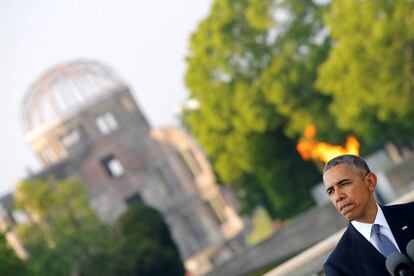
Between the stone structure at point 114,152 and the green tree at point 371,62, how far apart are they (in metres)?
22.3

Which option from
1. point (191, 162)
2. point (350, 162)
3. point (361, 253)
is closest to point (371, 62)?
point (350, 162)

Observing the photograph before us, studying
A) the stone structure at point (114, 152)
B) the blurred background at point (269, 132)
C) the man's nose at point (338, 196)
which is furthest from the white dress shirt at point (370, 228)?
the stone structure at point (114, 152)

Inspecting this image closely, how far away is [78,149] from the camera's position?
147 ft

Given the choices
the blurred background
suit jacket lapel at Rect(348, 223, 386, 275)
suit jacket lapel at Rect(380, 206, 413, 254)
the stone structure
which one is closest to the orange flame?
the blurred background

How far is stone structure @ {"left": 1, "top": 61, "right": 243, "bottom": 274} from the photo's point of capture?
4438 cm

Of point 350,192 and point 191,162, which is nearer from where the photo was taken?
point 350,192

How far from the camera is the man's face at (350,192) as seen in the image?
8.65 ft

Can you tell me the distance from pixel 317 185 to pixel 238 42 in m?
6.32

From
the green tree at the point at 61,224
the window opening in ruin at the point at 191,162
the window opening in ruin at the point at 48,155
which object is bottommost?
the window opening in ruin at the point at 191,162

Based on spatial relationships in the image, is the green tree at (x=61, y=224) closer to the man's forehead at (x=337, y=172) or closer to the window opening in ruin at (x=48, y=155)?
the window opening in ruin at (x=48, y=155)

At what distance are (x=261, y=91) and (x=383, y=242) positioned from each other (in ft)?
80.7

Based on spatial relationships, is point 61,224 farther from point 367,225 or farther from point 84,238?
point 367,225

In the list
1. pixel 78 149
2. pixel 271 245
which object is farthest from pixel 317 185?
pixel 78 149

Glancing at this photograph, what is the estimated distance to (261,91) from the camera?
27.1 metres
